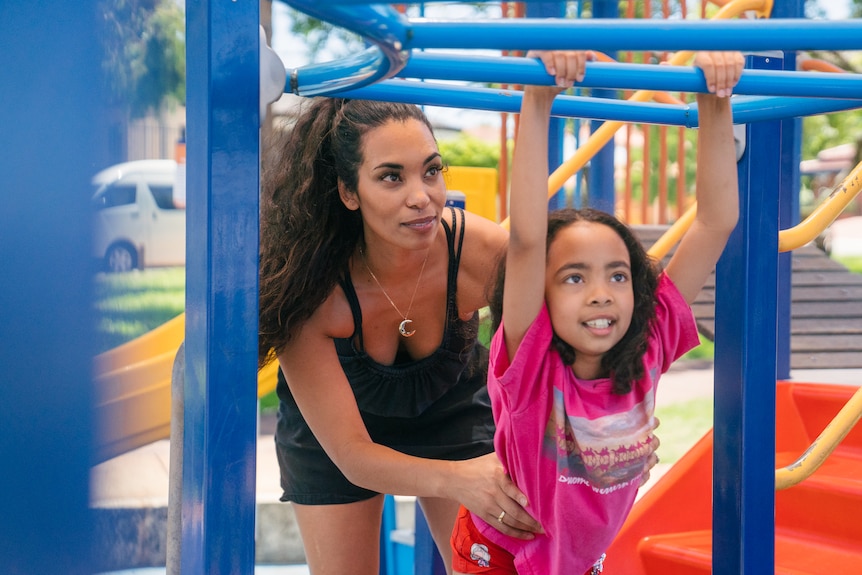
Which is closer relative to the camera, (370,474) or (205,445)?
(205,445)

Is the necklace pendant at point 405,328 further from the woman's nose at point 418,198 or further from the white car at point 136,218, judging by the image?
the white car at point 136,218

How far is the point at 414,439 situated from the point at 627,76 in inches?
42.6

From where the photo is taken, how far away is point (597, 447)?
1617 millimetres

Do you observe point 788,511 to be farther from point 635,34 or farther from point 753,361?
point 635,34

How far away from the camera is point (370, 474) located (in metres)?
1.86

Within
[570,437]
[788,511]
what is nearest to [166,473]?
[570,437]

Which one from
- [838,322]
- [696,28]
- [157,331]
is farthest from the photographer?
[838,322]

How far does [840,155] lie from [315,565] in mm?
17093

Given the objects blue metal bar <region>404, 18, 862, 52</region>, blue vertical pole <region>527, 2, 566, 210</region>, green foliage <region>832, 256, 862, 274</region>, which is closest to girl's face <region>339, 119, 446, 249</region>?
blue metal bar <region>404, 18, 862, 52</region>

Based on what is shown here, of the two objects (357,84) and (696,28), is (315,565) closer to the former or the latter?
(357,84)

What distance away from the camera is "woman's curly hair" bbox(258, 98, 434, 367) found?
1924mm

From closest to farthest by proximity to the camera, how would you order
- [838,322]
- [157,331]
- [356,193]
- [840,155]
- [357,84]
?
[357,84], [157,331], [356,193], [838,322], [840,155]

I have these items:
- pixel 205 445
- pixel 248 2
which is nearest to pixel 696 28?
pixel 248 2

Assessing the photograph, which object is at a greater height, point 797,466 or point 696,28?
point 696,28
